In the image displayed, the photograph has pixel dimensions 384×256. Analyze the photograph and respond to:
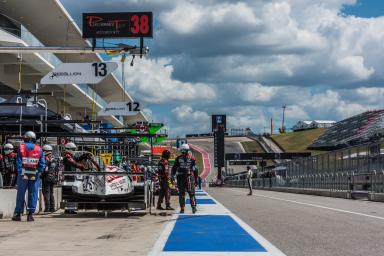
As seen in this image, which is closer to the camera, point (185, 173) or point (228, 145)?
point (185, 173)

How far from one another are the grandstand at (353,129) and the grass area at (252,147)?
24493 mm

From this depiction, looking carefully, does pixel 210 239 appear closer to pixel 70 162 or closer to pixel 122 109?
pixel 70 162

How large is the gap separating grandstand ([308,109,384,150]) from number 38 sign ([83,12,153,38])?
66.1 meters

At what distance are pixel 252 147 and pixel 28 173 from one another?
13793cm

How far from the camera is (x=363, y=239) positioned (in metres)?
9.32

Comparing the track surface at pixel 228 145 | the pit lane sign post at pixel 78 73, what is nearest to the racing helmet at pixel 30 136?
the pit lane sign post at pixel 78 73

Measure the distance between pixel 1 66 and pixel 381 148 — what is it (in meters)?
24.6

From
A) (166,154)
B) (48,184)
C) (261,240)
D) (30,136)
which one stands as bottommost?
(261,240)

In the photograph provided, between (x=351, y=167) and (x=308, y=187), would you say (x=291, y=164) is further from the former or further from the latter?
(x=351, y=167)

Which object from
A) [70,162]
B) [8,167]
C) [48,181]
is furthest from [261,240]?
[8,167]

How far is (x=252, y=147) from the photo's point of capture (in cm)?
14912

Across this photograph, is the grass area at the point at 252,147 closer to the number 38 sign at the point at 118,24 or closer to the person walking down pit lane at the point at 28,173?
the number 38 sign at the point at 118,24

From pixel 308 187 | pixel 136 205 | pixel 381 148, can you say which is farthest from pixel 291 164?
pixel 136 205

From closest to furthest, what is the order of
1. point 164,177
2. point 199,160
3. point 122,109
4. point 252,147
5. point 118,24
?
point 164,177 < point 118,24 < point 122,109 < point 199,160 < point 252,147
